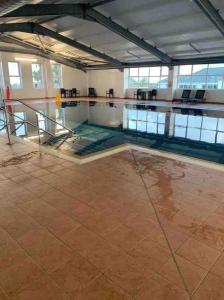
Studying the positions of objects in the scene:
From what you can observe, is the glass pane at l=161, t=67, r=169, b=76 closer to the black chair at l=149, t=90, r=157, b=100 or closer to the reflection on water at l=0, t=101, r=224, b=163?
the black chair at l=149, t=90, r=157, b=100

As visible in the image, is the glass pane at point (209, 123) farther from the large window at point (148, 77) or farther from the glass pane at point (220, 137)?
the large window at point (148, 77)

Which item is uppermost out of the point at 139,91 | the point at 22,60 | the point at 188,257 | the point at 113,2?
the point at 113,2

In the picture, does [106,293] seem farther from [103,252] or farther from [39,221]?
[39,221]

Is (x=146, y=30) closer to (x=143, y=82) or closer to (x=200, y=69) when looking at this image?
(x=200, y=69)

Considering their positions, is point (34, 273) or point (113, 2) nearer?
point (34, 273)

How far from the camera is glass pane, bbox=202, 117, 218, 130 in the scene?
22.6ft

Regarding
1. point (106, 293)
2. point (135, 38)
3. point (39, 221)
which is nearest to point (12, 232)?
point (39, 221)

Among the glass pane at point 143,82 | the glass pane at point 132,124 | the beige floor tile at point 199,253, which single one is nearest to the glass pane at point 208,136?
the glass pane at point 132,124

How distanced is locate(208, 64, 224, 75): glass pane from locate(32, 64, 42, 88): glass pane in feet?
36.1

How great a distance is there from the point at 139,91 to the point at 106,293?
49.7 ft

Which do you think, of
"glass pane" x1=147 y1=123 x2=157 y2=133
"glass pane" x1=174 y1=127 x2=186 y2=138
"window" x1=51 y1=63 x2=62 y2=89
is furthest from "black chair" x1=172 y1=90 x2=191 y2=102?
"window" x1=51 y1=63 x2=62 y2=89

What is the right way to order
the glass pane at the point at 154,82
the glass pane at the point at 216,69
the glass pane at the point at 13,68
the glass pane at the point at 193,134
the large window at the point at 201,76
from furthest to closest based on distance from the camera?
the glass pane at the point at 154,82, the glass pane at the point at 13,68, the large window at the point at 201,76, the glass pane at the point at 216,69, the glass pane at the point at 193,134

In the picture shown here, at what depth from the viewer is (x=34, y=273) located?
1.54 metres

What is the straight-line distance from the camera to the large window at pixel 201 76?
497 inches
